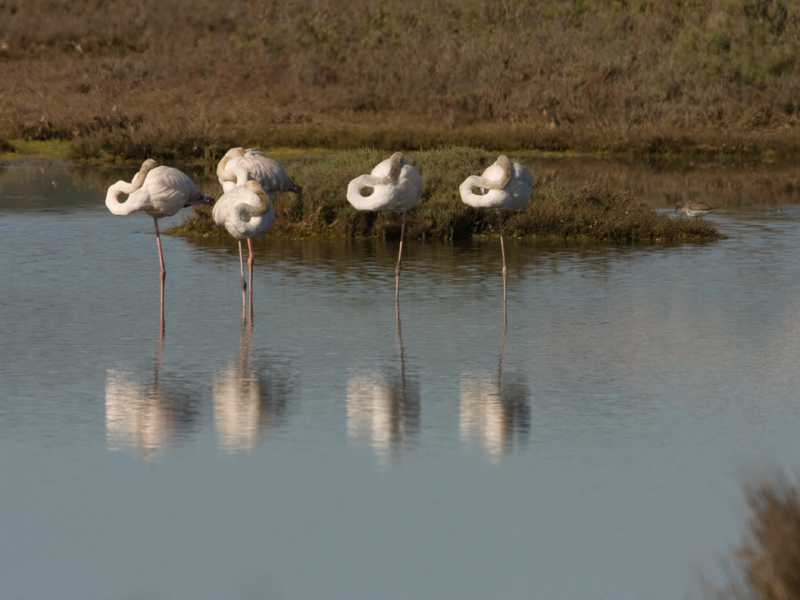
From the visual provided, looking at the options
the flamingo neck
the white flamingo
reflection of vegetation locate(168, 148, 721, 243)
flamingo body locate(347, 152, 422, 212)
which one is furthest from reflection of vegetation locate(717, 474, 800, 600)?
reflection of vegetation locate(168, 148, 721, 243)

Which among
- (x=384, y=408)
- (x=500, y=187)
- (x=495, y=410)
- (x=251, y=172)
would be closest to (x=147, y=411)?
(x=384, y=408)

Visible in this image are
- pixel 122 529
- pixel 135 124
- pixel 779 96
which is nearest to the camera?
pixel 122 529

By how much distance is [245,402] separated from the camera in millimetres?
9727

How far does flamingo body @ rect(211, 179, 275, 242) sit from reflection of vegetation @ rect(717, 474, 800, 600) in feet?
26.7

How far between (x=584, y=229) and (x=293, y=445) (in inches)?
455

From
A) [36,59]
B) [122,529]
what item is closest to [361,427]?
[122,529]

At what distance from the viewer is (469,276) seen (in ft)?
52.3

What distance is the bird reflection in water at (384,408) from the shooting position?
8719 millimetres

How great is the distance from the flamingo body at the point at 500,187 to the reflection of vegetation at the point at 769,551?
868cm

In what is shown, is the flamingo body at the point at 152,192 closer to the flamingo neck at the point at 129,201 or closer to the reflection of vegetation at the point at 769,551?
the flamingo neck at the point at 129,201

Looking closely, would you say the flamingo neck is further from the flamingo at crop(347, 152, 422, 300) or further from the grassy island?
the grassy island

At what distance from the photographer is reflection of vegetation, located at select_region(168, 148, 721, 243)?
19.5 meters

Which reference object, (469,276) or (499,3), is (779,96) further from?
(469,276)

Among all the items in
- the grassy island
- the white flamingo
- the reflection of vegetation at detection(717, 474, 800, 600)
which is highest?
the grassy island
